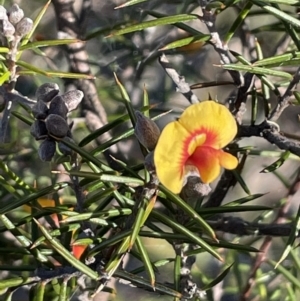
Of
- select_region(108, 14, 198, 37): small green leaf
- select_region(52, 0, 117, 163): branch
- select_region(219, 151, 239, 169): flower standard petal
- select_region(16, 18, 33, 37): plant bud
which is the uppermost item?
select_region(16, 18, 33, 37): plant bud

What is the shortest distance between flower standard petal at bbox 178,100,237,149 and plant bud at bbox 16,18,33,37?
0.67ft

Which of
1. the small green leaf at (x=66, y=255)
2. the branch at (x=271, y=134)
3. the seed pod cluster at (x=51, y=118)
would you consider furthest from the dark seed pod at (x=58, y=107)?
the branch at (x=271, y=134)

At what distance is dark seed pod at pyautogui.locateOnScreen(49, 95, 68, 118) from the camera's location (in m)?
0.49

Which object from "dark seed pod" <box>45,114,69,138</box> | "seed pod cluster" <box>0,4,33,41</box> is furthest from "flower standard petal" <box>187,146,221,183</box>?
"seed pod cluster" <box>0,4,33,41</box>

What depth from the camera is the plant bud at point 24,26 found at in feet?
1.72

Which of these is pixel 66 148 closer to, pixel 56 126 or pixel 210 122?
pixel 56 126

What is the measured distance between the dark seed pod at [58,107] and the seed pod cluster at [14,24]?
89 millimetres

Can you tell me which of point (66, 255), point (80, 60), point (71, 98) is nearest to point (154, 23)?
point (71, 98)

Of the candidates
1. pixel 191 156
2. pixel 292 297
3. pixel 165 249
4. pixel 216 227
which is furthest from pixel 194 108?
pixel 165 249

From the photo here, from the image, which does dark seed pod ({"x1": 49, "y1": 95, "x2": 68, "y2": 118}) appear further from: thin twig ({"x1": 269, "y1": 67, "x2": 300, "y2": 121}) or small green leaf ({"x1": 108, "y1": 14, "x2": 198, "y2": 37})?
thin twig ({"x1": 269, "y1": 67, "x2": 300, "y2": 121})

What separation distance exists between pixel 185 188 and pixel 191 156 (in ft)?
0.12

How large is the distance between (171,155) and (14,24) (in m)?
0.24

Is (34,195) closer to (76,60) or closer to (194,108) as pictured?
(194,108)

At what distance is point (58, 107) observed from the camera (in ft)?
1.60
